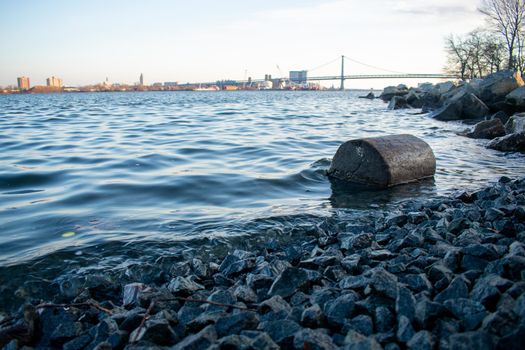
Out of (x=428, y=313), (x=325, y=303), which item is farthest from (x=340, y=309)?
(x=428, y=313)

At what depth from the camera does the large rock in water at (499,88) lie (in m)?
17.7

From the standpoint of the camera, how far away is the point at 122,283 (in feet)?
10.5

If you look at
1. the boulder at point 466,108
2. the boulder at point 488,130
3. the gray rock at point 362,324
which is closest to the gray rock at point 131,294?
the gray rock at point 362,324

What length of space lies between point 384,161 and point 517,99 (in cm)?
1291

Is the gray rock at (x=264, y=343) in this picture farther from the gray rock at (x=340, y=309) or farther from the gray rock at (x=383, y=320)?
the gray rock at (x=383, y=320)

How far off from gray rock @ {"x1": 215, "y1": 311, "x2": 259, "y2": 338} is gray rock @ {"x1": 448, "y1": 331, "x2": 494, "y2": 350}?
900 millimetres

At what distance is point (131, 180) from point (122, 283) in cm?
356

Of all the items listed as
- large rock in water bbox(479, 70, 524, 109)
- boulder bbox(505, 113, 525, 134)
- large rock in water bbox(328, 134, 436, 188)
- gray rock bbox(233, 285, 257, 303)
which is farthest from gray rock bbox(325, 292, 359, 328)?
large rock in water bbox(479, 70, 524, 109)

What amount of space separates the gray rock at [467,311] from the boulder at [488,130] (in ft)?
36.9

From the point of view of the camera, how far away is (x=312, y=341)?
183 cm

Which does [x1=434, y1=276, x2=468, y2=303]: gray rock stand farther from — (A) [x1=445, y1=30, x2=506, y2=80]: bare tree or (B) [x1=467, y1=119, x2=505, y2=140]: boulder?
(A) [x1=445, y1=30, x2=506, y2=80]: bare tree

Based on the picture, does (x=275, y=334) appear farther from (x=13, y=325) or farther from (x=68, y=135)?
(x=68, y=135)

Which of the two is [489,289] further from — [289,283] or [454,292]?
[289,283]

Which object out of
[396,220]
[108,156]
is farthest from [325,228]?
[108,156]
